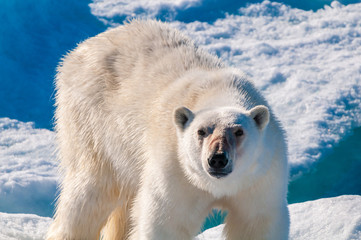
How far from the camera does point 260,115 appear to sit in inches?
121

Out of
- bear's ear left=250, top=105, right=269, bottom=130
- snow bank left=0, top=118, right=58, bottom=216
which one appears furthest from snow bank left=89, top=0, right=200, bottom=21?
bear's ear left=250, top=105, right=269, bottom=130

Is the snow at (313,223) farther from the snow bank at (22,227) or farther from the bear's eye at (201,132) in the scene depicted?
the bear's eye at (201,132)

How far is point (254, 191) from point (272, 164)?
0.57 feet

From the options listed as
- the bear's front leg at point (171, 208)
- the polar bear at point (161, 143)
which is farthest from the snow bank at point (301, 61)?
the bear's front leg at point (171, 208)

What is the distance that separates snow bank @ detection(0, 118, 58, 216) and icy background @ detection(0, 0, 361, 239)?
0.01m

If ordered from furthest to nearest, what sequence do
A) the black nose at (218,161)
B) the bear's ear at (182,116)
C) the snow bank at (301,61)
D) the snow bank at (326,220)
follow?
the snow bank at (301,61) < the snow bank at (326,220) < the bear's ear at (182,116) < the black nose at (218,161)

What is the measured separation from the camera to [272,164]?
3213 millimetres

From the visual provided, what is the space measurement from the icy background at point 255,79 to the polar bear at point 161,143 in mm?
926

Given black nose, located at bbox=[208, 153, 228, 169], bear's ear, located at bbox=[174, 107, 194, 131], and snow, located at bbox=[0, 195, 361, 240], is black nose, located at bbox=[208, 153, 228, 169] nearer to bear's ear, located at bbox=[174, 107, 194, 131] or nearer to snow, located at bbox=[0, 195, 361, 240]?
bear's ear, located at bbox=[174, 107, 194, 131]

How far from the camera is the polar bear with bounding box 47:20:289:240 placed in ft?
10.0

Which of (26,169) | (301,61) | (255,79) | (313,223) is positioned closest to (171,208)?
(313,223)

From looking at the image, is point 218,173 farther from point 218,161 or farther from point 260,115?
point 260,115

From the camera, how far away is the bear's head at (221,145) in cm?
289

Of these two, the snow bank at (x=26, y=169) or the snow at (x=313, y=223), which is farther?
the snow bank at (x=26, y=169)
